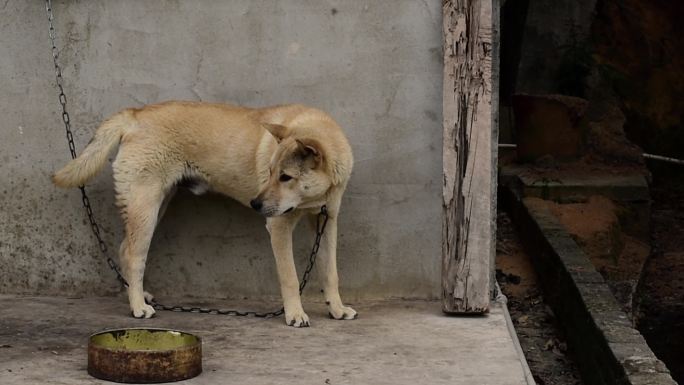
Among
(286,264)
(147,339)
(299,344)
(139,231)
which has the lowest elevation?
(299,344)

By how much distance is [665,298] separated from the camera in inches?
407

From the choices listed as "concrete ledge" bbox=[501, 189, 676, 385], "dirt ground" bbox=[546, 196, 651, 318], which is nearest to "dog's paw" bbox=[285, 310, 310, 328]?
"concrete ledge" bbox=[501, 189, 676, 385]

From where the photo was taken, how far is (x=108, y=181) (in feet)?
23.5

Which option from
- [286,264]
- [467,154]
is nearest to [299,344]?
[286,264]

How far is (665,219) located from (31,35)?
8.38 meters

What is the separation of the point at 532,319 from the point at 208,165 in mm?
2923

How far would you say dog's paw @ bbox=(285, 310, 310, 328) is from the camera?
21.3 feet

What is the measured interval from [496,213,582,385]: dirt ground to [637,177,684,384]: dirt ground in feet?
4.22

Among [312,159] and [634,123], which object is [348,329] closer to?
[312,159]

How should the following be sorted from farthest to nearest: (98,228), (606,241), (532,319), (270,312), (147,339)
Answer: (606,241) → (532,319) → (98,228) → (270,312) → (147,339)

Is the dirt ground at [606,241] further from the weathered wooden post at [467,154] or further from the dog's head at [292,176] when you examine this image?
the dog's head at [292,176]

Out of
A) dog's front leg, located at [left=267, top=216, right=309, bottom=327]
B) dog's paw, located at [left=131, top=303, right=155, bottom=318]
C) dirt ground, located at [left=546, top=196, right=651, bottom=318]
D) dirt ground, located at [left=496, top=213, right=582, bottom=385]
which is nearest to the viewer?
dog's front leg, located at [left=267, top=216, right=309, bottom=327]

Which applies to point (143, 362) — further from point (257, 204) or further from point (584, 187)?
point (584, 187)

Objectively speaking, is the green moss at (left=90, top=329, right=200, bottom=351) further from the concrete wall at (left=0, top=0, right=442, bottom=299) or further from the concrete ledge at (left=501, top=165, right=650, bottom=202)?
the concrete ledge at (left=501, top=165, right=650, bottom=202)
